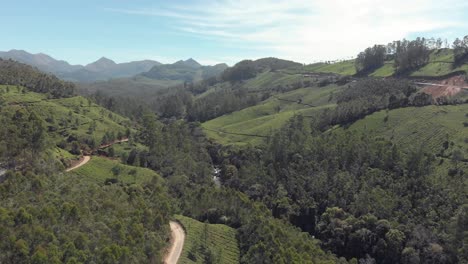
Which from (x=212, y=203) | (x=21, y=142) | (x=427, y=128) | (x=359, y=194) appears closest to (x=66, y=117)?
(x=21, y=142)

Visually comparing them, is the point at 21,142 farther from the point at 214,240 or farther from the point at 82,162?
the point at 214,240

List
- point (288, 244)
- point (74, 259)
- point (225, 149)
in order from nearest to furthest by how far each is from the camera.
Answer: point (74, 259) → point (288, 244) → point (225, 149)

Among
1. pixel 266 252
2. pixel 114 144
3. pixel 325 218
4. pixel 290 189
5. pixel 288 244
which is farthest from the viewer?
pixel 114 144

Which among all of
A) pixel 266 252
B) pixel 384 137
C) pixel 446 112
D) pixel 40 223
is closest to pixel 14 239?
pixel 40 223

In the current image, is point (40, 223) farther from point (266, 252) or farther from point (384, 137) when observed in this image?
point (384, 137)

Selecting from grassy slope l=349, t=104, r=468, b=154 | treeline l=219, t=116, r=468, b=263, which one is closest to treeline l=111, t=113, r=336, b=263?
treeline l=219, t=116, r=468, b=263

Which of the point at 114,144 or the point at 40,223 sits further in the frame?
the point at 114,144

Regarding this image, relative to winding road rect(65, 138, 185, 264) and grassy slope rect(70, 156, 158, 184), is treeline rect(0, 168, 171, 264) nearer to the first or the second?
winding road rect(65, 138, 185, 264)
